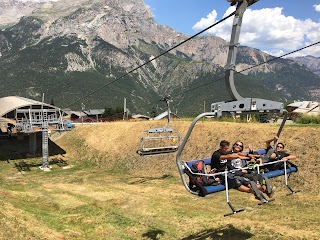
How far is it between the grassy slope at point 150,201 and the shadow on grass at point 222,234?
42 millimetres

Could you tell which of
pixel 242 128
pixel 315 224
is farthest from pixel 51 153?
pixel 315 224

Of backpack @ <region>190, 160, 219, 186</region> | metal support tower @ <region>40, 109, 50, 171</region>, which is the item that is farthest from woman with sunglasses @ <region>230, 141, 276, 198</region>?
A: metal support tower @ <region>40, 109, 50, 171</region>

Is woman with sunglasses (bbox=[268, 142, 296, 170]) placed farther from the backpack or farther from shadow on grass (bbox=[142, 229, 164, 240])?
shadow on grass (bbox=[142, 229, 164, 240])

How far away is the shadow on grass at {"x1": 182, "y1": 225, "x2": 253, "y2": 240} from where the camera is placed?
44.7 feet

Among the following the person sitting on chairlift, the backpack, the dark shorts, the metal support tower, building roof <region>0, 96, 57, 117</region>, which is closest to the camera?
the person sitting on chairlift

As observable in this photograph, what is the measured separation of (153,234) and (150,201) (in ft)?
17.1

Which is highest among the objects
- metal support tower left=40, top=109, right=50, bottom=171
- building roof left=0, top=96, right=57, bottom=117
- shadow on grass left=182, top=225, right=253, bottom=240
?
building roof left=0, top=96, right=57, bottom=117

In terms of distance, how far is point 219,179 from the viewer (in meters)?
11.6

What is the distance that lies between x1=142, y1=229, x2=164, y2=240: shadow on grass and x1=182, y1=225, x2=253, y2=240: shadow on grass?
4.13ft

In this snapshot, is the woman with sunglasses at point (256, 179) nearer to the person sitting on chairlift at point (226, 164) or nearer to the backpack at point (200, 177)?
the person sitting on chairlift at point (226, 164)

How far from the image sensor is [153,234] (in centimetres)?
1420

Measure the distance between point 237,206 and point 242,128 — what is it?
1121 centimetres

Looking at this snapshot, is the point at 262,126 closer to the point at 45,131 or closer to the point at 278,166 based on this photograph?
the point at 278,166

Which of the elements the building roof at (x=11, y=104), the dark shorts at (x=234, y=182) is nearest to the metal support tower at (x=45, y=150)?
the building roof at (x=11, y=104)
